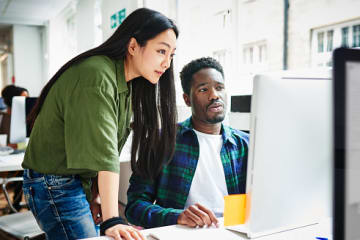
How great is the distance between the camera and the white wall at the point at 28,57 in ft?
25.9

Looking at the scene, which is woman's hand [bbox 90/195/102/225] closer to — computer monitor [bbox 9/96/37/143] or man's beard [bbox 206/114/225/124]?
man's beard [bbox 206/114/225/124]

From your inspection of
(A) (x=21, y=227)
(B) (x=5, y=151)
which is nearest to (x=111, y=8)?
(B) (x=5, y=151)

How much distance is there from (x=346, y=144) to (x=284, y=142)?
20 cm

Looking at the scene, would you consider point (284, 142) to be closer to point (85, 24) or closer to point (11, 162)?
point (11, 162)

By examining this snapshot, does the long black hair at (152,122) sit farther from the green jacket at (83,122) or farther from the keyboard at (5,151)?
the keyboard at (5,151)

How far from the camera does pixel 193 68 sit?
4.93ft

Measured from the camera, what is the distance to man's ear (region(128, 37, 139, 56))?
3.62ft

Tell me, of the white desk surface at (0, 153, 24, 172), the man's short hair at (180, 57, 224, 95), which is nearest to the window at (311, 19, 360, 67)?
the man's short hair at (180, 57, 224, 95)

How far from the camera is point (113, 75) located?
99cm

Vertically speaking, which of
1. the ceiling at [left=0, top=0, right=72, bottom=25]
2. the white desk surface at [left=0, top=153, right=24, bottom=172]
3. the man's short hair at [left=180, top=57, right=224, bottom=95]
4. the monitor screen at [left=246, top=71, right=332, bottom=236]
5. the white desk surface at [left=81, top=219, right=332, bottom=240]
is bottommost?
the white desk surface at [left=0, top=153, right=24, bottom=172]

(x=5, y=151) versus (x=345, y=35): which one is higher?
(x=345, y=35)

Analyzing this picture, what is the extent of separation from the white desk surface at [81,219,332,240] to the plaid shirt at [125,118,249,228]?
24cm

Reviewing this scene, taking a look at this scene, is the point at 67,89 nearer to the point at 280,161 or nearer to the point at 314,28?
the point at 280,161

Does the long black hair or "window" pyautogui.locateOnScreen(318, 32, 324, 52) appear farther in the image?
"window" pyautogui.locateOnScreen(318, 32, 324, 52)
